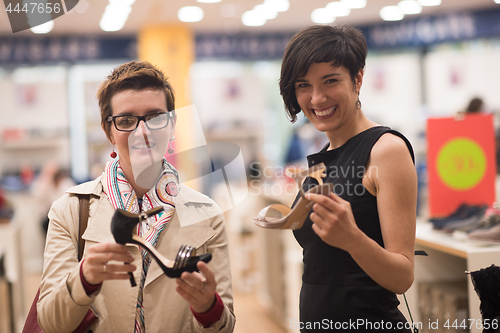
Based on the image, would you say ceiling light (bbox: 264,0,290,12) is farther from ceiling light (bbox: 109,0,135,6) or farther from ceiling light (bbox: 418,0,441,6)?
ceiling light (bbox: 418,0,441,6)

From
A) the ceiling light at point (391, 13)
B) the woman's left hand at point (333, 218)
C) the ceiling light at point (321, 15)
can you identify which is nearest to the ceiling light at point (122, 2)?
the ceiling light at point (321, 15)

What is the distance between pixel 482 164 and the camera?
2559mm

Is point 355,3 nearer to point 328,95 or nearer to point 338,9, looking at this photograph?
point 338,9

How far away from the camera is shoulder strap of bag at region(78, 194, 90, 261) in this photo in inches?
51.8

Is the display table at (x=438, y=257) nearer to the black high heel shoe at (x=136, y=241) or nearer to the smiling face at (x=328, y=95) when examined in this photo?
the smiling face at (x=328, y=95)

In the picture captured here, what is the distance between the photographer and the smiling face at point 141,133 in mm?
1294

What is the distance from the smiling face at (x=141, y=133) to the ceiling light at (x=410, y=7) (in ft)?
20.8

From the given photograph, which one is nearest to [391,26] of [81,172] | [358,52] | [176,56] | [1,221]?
[176,56]

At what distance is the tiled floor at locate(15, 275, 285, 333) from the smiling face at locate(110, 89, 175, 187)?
99.7 inches

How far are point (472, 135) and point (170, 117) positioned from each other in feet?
6.19

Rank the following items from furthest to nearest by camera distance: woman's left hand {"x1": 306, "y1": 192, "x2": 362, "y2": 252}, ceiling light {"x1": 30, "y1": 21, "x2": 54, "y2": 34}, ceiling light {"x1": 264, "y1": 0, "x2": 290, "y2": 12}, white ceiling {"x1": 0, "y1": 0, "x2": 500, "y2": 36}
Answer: ceiling light {"x1": 30, "y1": 21, "x2": 54, "y2": 34}, ceiling light {"x1": 264, "y1": 0, "x2": 290, "y2": 12}, white ceiling {"x1": 0, "y1": 0, "x2": 500, "y2": 36}, woman's left hand {"x1": 306, "y1": 192, "x2": 362, "y2": 252}

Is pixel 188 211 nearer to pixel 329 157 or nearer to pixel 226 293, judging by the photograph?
pixel 226 293

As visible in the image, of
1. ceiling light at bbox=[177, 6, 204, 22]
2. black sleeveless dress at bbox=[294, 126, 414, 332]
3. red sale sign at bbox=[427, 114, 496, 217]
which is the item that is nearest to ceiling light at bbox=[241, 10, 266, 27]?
ceiling light at bbox=[177, 6, 204, 22]

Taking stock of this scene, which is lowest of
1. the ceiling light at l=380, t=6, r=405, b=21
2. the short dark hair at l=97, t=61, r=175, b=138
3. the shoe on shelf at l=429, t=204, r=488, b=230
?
the shoe on shelf at l=429, t=204, r=488, b=230
